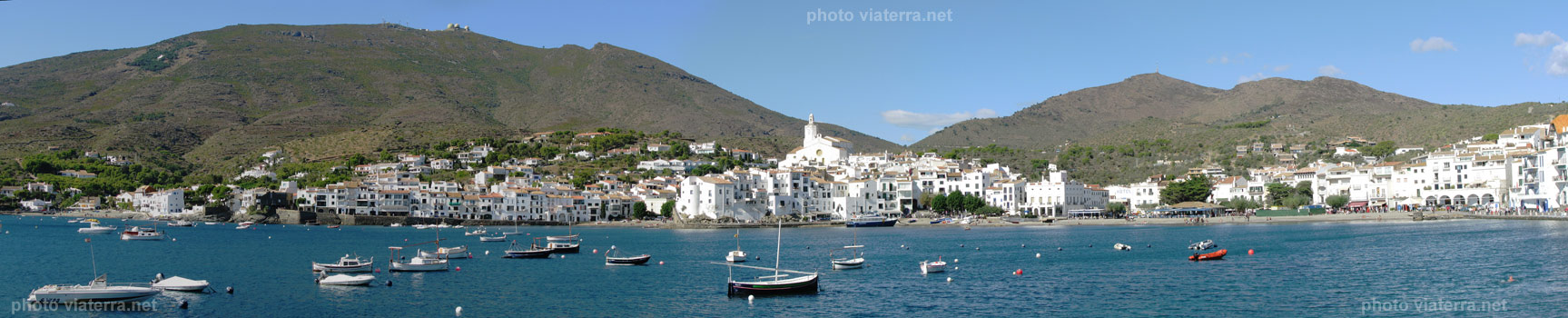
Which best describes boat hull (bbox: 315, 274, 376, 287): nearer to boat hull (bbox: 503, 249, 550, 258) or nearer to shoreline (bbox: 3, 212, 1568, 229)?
boat hull (bbox: 503, 249, 550, 258)

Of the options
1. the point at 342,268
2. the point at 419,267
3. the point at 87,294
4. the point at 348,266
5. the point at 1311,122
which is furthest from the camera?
the point at 1311,122

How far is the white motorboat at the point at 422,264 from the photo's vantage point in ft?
123

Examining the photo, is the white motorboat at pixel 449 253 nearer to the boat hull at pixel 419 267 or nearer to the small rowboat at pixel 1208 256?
the boat hull at pixel 419 267

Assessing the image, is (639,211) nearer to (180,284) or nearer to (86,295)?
(180,284)

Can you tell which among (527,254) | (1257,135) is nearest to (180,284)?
(527,254)

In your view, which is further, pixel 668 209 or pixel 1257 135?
pixel 1257 135

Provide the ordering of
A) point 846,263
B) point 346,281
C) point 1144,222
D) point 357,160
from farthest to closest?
point 357,160 < point 1144,222 < point 846,263 < point 346,281

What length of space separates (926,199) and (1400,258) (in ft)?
190

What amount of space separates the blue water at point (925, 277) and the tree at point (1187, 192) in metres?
32.2

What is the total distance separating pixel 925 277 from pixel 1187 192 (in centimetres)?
6336

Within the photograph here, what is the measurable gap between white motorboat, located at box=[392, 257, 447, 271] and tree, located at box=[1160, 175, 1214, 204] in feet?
229

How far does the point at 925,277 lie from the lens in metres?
36.0

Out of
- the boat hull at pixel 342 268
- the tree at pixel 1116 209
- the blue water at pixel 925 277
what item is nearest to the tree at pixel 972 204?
the tree at pixel 1116 209

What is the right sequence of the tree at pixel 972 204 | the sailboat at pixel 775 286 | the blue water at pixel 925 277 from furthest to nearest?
1. the tree at pixel 972 204
2. the sailboat at pixel 775 286
3. the blue water at pixel 925 277
